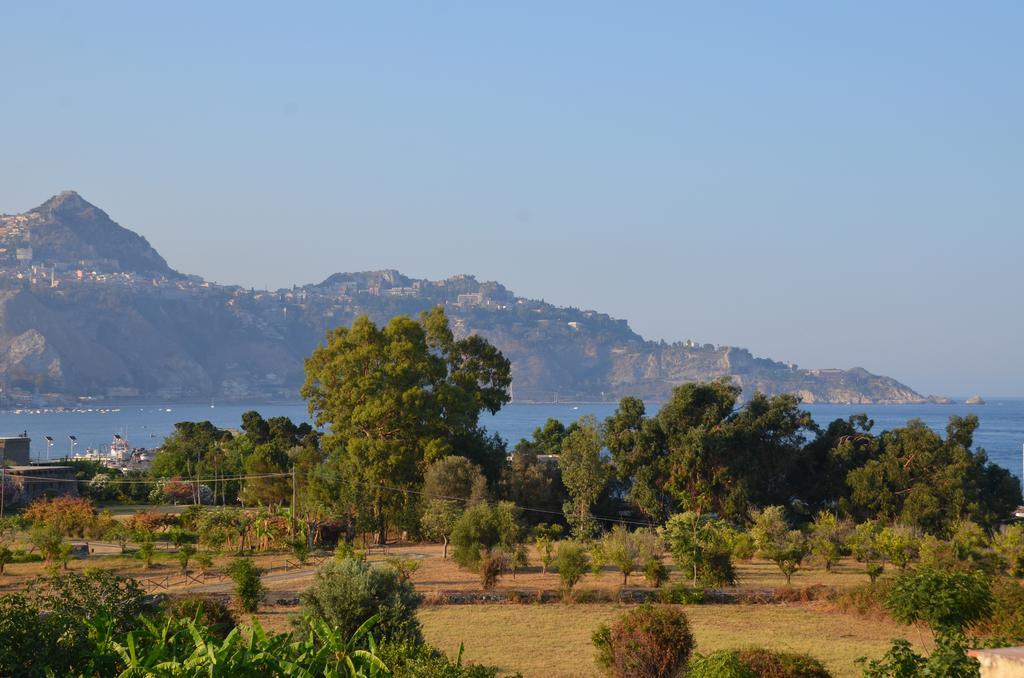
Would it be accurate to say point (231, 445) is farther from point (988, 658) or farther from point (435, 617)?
point (988, 658)

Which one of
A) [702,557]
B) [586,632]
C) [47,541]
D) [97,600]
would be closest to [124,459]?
[47,541]

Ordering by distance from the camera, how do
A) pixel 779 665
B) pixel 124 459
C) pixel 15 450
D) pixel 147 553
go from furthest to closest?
pixel 124 459 → pixel 15 450 → pixel 147 553 → pixel 779 665

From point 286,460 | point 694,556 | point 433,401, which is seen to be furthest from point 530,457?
point 694,556

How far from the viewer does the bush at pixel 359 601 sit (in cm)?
1502

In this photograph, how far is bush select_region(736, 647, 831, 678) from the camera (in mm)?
13250

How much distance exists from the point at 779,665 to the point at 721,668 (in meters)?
1.92

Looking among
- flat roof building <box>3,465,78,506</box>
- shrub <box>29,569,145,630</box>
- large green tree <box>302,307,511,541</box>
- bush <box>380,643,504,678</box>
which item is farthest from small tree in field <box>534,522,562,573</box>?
flat roof building <box>3,465,78,506</box>

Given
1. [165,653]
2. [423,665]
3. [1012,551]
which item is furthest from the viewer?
[1012,551]

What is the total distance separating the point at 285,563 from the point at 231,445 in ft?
84.8

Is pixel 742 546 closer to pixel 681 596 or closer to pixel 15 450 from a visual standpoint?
pixel 681 596

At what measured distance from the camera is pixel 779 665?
44.1ft

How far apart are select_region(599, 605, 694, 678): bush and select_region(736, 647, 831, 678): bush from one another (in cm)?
123

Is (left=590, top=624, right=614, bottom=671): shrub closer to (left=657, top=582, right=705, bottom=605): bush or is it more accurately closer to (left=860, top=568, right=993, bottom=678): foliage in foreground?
(left=860, top=568, right=993, bottom=678): foliage in foreground

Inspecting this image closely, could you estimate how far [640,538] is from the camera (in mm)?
30859
